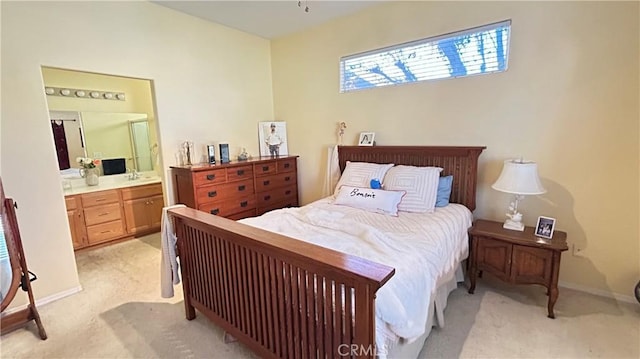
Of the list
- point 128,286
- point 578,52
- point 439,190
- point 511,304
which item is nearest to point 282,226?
point 439,190

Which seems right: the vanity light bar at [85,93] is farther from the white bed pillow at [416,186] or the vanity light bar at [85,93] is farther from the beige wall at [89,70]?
the white bed pillow at [416,186]

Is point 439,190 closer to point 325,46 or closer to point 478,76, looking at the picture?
point 478,76

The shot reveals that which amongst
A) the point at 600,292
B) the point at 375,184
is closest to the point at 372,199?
the point at 375,184

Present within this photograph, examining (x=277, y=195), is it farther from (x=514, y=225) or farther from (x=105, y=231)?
(x=514, y=225)

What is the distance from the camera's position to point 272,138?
13.7 feet

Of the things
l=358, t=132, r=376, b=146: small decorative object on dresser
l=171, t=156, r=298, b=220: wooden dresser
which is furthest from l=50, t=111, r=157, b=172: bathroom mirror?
l=358, t=132, r=376, b=146: small decorative object on dresser

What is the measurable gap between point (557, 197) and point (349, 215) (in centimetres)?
177

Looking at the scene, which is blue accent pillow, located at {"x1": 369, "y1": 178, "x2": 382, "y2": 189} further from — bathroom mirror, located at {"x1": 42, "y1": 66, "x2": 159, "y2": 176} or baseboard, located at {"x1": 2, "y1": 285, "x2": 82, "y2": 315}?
baseboard, located at {"x1": 2, "y1": 285, "x2": 82, "y2": 315}

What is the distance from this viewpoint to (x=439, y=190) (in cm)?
271

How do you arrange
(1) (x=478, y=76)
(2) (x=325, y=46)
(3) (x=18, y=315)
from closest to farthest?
(3) (x=18, y=315), (1) (x=478, y=76), (2) (x=325, y=46)

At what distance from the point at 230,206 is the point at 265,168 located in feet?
2.21

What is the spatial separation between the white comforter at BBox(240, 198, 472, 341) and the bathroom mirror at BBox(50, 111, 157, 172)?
9.86 ft

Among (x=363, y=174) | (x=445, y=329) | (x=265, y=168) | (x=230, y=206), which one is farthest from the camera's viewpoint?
(x=265, y=168)

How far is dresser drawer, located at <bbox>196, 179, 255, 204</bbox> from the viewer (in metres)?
3.13
